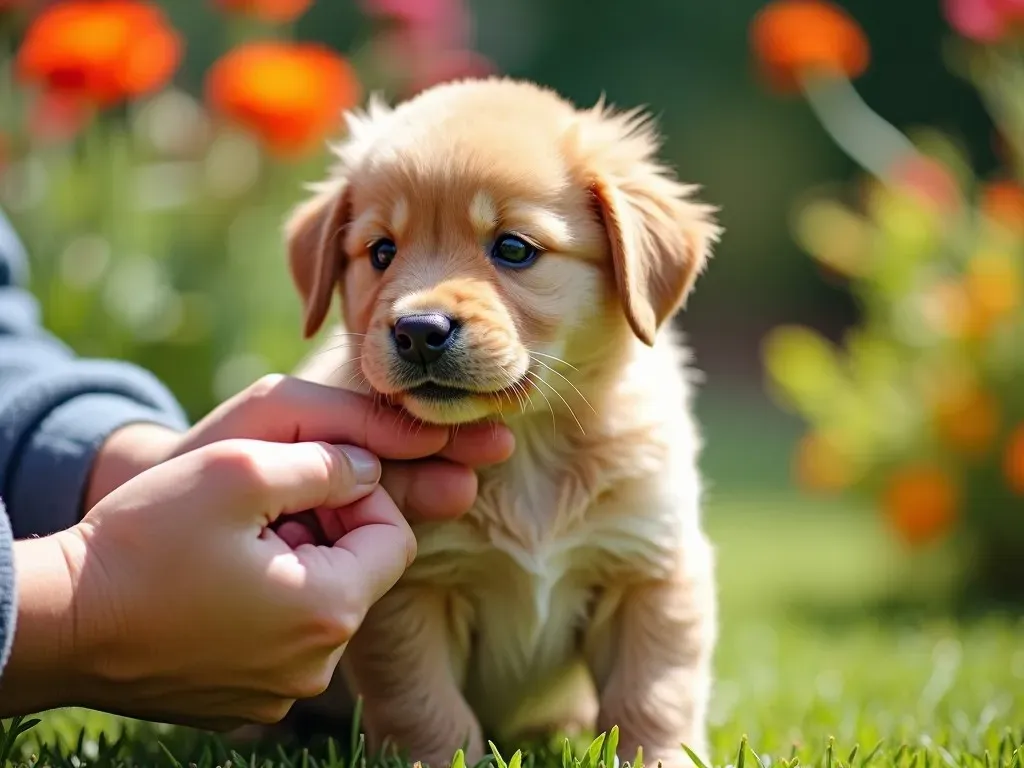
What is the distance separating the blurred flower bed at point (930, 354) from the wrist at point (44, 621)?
144 inches

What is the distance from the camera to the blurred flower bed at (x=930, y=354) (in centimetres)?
489

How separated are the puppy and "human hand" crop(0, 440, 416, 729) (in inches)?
13.9

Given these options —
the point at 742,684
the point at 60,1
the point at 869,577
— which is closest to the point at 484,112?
the point at 742,684

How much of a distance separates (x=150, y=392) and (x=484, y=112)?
3.37 feet

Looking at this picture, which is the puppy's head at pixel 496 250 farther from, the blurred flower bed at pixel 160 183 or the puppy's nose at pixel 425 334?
the blurred flower bed at pixel 160 183

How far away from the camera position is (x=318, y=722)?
2.79 meters

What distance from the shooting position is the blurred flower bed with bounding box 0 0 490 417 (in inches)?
180

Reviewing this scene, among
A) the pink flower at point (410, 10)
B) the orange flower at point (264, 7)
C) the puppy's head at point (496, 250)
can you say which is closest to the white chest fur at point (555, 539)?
the puppy's head at point (496, 250)

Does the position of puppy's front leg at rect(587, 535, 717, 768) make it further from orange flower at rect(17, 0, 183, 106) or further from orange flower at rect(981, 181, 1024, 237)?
orange flower at rect(981, 181, 1024, 237)

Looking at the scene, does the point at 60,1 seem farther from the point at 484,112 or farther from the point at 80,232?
the point at 484,112

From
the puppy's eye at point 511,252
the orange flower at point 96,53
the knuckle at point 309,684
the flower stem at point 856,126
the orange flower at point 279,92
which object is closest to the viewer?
the knuckle at point 309,684

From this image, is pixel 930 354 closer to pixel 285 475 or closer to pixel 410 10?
pixel 410 10

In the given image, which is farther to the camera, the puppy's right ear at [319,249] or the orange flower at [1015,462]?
the orange flower at [1015,462]

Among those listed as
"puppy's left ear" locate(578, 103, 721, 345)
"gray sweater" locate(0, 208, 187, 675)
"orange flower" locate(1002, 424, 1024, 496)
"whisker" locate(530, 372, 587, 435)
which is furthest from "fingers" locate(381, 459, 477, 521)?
"orange flower" locate(1002, 424, 1024, 496)
